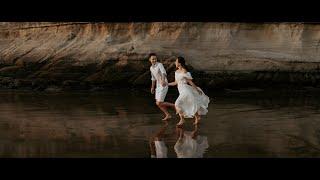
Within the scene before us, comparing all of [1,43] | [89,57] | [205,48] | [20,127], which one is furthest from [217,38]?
[20,127]

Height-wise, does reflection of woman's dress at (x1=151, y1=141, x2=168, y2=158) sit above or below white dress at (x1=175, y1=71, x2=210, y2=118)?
below

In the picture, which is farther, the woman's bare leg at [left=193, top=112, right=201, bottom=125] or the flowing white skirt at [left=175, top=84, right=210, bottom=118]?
the flowing white skirt at [left=175, top=84, right=210, bottom=118]

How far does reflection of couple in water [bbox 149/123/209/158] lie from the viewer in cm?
744

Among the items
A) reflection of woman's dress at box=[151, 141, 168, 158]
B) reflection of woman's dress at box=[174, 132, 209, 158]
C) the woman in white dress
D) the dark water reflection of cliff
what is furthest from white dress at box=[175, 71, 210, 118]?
reflection of woman's dress at box=[151, 141, 168, 158]

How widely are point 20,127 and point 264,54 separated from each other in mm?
9303

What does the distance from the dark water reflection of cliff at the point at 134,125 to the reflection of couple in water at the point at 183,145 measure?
0.10 meters

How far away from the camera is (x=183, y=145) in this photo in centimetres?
819

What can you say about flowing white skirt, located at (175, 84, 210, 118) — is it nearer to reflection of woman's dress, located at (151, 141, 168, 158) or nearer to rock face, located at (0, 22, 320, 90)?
reflection of woman's dress, located at (151, 141, 168, 158)

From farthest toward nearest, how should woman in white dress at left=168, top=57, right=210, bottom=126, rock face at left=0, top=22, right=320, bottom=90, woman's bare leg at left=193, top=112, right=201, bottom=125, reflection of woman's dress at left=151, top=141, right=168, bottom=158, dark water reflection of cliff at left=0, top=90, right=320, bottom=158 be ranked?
rock face at left=0, top=22, right=320, bottom=90
woman in white dress at left=168, top=57, right=210, bottom=126
woman's bare leg at left=193, top=112, right=201, bottom=125
dark water reflection of cliff at left=0, top=90, right=320, bottom=158
reflection of woman's dress at left=151, top=141, right=168, bottom=158

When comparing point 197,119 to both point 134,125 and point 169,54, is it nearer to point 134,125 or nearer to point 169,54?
point 134,125

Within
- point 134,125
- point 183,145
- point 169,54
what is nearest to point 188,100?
point 134,125

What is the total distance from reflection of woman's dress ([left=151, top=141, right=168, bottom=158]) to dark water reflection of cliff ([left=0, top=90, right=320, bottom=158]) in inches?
2.9

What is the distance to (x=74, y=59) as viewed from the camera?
1755 centimetres

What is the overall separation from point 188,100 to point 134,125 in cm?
124
